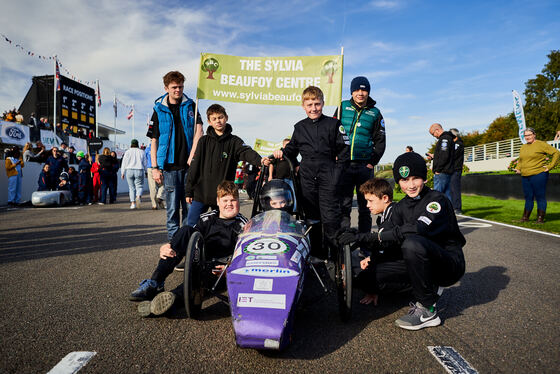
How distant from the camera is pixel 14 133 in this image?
17.8 meters

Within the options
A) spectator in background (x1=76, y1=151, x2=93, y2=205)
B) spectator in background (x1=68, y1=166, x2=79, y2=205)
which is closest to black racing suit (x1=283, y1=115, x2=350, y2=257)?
spectator in background (x1=76, y1=151, x2=93, y2=205)

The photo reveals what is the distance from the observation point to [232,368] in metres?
1.94

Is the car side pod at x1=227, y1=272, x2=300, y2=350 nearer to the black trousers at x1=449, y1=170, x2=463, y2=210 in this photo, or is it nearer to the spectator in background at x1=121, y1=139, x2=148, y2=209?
the black trousers at x1=449, y1=170, x2=463, y2=210

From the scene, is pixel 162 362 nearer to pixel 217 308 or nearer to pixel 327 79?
pixel 217 308

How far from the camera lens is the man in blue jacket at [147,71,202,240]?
400cm

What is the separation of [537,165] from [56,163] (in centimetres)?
1305

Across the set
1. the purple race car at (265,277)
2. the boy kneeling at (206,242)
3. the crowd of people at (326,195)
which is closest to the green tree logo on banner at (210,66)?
the crowd of people at (326,195)

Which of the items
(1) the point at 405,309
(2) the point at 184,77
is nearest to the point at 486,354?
(1) the point at 405,309

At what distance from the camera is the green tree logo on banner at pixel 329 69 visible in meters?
5.48

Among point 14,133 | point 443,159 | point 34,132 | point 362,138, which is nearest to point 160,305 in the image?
point 362,138

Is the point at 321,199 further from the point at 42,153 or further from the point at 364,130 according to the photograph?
the point at 42,153

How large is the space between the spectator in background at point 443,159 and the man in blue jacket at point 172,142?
18.2 feet

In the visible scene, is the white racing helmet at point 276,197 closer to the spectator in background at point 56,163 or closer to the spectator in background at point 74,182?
the spectator in background at point 56,163

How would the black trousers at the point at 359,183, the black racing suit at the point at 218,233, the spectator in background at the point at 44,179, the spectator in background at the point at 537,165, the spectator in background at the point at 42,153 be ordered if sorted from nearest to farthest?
the black racing suit at the point at 218,233 < the black trousers at the point at 359,183 < the spectator in background at the point at 537,165 < the spectator in background at the point at 44,179 < the spectator in background at the point at 42,153
